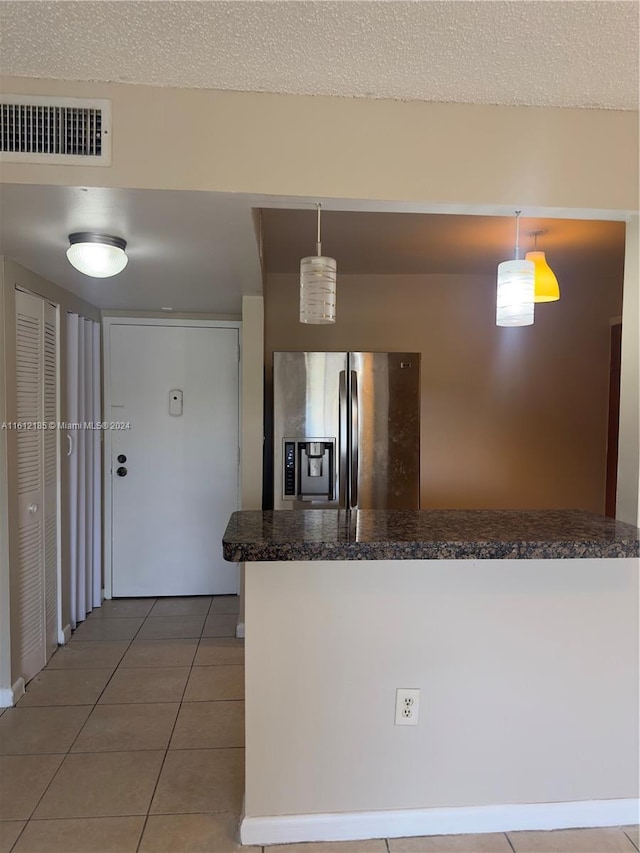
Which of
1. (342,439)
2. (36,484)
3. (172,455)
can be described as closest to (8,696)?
(36,484)

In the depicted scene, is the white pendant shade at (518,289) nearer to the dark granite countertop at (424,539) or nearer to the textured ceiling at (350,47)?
the textured ceiling at (350,47)

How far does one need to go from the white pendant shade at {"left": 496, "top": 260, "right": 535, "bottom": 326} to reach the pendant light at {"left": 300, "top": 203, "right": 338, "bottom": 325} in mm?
540

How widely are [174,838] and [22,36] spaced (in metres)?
2.33

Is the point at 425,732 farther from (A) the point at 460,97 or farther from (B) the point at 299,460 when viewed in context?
(A) the point at 460,97

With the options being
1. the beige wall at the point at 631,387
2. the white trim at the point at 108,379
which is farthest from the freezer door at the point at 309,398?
the beige wall at the point at 631,387

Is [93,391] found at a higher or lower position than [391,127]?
lower

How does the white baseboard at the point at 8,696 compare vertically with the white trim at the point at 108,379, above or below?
below

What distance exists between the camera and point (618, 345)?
13.4 ft

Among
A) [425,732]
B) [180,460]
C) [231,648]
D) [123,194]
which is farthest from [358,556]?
[180,460]

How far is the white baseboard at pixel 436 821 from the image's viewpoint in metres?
1.73

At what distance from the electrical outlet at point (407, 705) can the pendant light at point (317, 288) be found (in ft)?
3.97

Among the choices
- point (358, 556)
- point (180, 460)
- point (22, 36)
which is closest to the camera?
point (22, 36)

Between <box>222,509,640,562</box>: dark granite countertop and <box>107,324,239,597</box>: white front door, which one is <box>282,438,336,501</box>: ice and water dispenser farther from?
<box>222,509,640,562</box>: dark granite countertop

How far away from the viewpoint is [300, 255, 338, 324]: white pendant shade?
1638 mm
